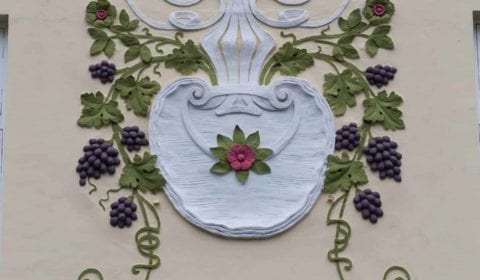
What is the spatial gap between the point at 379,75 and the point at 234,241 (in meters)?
1.53

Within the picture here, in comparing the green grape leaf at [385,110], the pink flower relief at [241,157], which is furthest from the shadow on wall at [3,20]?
the green grape leaf at [385,110]

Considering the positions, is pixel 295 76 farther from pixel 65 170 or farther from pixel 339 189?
pixel 65 170

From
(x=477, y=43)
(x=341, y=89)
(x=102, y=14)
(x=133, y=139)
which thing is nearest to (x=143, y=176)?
(x=133, y=139)

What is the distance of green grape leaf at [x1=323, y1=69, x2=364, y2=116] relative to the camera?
6766 mm

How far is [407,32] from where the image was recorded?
6992 millimetres

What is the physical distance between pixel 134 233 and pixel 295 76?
1.55 m

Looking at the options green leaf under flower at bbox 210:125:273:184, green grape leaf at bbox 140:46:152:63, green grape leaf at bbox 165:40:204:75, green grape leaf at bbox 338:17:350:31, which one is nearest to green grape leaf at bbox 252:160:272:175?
green leaf under flower at bbox 210:125:273:184

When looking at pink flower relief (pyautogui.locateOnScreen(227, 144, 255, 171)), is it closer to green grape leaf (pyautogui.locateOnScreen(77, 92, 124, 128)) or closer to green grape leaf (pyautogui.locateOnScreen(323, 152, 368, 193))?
green grape leaf (pyautogui.locateOnScreen(323, 152, 368, 193))

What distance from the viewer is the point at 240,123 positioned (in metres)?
6.74

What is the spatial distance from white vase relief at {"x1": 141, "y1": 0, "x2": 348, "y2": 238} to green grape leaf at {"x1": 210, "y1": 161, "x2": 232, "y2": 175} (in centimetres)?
4

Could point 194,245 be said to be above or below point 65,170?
below

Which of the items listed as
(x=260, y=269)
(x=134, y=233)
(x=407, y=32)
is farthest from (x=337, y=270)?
(x=407, y=32)

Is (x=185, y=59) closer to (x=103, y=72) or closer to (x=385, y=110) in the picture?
(x=103, y=72)

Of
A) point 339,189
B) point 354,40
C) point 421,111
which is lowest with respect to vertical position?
point 339,189
